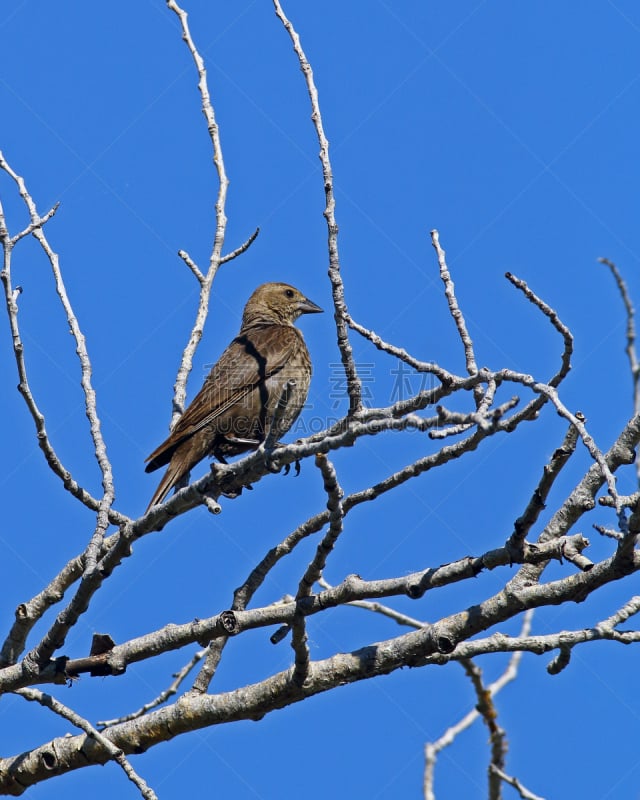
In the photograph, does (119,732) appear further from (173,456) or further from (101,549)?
(173,456)

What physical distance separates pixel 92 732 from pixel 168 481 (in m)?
2.48

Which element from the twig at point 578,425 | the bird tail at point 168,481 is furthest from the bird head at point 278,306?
the twig at point 578,425

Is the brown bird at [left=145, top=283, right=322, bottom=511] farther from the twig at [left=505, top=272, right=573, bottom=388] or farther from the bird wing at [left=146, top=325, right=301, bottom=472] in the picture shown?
the twig at [left=505, top=272, right=573, bottom=388]

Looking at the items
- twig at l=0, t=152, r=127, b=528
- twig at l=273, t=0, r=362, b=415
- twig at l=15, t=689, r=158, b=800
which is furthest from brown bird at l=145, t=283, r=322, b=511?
twig at l=273, t=0, r=362, b=415

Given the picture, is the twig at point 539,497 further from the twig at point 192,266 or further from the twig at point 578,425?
the twig at point 192,266

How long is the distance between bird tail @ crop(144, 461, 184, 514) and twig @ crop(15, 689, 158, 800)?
1907 millimetres

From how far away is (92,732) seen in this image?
A: 3.62 meters

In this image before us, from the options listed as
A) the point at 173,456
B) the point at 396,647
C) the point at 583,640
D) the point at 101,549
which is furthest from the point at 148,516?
the point at 173,456

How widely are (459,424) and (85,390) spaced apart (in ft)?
6.08

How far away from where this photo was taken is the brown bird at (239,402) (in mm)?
6215

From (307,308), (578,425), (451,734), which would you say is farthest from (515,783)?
(307,308)

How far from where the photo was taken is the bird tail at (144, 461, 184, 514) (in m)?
5.77

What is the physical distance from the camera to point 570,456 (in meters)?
3.52

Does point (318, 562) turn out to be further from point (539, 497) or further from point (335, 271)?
point (335, 271)
